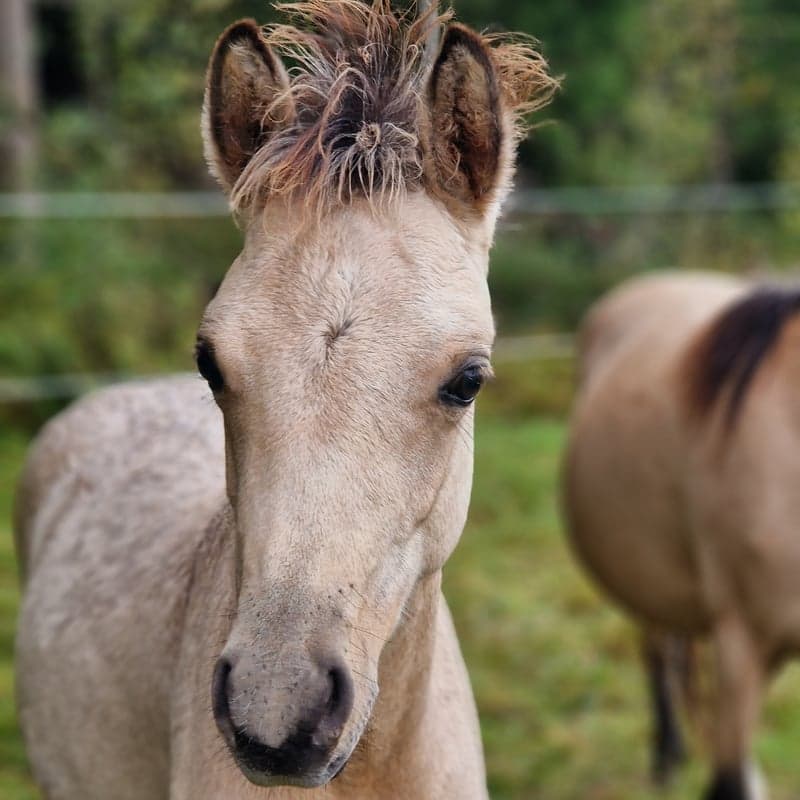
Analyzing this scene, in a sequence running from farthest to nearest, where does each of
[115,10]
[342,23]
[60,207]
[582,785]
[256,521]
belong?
1. [60,207]
2. [115,10]
3. [582,785]
4. [342,23]
5. [256,521]

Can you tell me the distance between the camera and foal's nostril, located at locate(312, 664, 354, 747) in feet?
5.24

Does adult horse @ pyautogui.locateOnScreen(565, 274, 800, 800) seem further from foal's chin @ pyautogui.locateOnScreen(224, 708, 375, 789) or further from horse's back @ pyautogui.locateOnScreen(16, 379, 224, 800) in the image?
foal's chin @ pyautogui.locateOnScreen(224, 708, 375, 789)

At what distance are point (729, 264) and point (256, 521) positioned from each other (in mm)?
9443

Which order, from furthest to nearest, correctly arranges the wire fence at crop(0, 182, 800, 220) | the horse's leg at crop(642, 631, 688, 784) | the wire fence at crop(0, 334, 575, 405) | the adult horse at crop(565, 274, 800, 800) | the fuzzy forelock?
the wire fence at crop(0, 182, 800, 220) → the wire fence at crop(0, 334, 575, 405) → the horse's leg at crop(642, 631, 688, 784) → the adult horse at crop(565, 274, 800, 800) → the fuzzy forelock

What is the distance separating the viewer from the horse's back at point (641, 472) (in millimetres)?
4363

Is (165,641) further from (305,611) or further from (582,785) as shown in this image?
(582,785)

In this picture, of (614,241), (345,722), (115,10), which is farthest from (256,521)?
(614,241)

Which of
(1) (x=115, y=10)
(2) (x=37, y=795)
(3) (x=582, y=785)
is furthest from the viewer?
(1) (x=115, y=10)

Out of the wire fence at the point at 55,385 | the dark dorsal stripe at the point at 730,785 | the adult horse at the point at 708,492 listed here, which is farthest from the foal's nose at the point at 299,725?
the wire fence at the point at 55,385

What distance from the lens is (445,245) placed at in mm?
1991

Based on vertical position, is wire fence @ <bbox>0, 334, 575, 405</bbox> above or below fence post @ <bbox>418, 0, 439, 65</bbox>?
below

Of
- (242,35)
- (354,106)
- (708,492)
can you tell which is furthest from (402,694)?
(708,492)

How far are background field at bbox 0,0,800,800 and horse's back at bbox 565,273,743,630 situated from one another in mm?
735

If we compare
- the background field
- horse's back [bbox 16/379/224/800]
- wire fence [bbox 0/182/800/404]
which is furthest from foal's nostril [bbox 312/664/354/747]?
wire fence [bbox 0/182/800/404]
